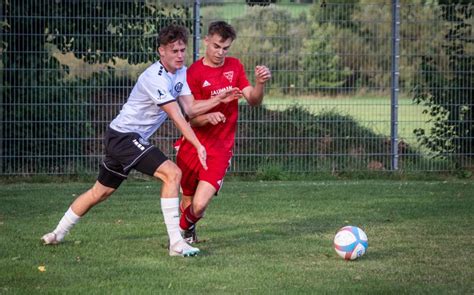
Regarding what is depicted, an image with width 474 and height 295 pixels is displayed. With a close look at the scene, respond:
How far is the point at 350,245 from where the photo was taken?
7.84 metres

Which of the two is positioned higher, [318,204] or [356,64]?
[356,64]

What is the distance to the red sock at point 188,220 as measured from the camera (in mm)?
8703

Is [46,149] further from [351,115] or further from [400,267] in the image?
[400,267]

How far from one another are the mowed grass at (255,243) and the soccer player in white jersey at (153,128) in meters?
0.32

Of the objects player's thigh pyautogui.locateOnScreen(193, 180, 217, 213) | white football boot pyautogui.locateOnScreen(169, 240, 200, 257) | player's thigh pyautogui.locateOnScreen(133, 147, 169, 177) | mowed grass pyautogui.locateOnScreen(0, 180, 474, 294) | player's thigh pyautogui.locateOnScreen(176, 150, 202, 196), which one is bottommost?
mowed grass pyautogui.locateOnScreen(0, 180, 474, 294)

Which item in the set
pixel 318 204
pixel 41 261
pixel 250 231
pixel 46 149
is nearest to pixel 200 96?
pixel 250 231

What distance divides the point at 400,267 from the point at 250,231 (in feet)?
7.33

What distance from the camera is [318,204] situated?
1161 cm

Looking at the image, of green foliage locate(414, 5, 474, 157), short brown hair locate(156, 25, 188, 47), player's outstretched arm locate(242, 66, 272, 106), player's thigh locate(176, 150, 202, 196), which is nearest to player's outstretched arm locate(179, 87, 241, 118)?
player's outstretched arm locate(242, 66, 272, 106)

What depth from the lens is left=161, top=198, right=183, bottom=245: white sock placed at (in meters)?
8.04

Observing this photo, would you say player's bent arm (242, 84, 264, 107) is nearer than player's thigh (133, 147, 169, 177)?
No

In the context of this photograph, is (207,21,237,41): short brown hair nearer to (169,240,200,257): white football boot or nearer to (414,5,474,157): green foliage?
(169,240,200,257): white football boot

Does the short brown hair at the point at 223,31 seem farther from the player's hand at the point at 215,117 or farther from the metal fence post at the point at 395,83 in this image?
the metal fence post at the point at 395,83

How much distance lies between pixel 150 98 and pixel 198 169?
983 mm
